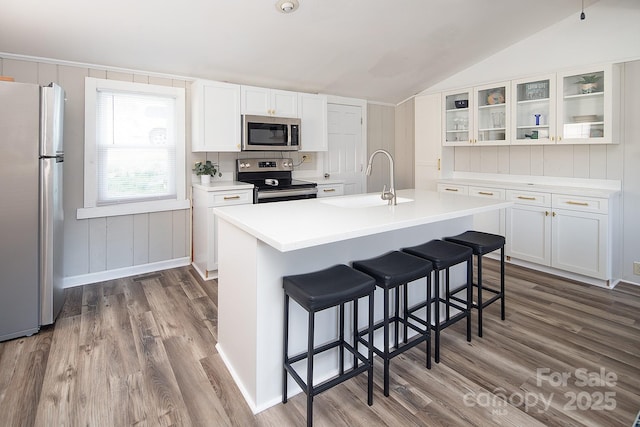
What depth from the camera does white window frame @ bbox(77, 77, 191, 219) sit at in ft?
11.1

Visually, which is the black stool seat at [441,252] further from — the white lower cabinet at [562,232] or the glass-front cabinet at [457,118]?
the glass-front cabinet at [457,118]

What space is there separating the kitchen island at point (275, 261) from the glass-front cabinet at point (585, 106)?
2098 millimetres

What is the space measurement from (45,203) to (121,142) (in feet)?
4.27

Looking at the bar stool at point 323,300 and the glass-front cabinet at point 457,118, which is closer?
the bar stool at point 323,300

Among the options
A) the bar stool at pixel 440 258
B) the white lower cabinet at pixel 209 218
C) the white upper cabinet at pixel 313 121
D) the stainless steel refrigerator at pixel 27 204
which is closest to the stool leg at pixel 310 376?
the bar stool at pixel 440 258

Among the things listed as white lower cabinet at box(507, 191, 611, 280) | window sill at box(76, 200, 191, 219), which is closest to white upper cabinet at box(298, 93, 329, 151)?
window sill at box(76, 200, 191, 219)

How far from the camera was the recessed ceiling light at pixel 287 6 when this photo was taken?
9.14 ft

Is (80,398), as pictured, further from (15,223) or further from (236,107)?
(236,107)

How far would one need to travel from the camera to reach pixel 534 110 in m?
3.94

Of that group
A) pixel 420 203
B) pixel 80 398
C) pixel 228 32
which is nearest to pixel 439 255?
pixel 420 203

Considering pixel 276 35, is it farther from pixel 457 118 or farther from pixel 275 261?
pixel 457 118

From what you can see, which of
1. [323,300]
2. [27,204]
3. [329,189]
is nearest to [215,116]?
[329,189]

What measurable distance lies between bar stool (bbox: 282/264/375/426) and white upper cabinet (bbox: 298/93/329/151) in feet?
9.25

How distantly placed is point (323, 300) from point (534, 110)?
3658mm
